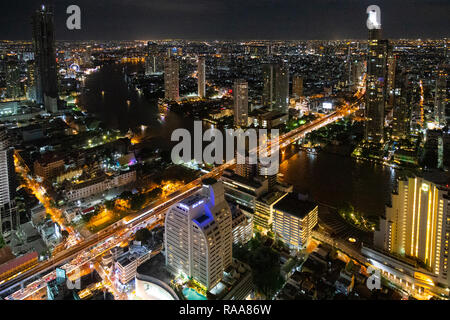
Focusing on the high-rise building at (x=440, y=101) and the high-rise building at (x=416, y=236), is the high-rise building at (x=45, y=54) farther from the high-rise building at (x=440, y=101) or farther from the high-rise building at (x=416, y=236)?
the high-rise building at (x=440, y=101)

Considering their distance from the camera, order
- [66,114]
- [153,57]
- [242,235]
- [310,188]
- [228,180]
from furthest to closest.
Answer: [153,57] → [66,114] → [310,188] → [228,180] → [242,235]

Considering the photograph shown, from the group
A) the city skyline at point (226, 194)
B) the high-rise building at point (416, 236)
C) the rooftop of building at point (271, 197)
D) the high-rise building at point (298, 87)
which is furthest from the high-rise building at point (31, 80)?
the high-rise building at point (416, 236)

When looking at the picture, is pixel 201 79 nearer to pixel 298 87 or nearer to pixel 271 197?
pixel 298 87

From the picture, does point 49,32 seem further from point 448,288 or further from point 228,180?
point 448,288

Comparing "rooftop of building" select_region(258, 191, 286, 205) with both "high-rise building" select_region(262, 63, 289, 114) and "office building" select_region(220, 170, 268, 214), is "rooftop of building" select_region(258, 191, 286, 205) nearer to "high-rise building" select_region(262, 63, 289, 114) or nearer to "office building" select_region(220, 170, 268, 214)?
"office building" select_region(220, 170, 268, 214)

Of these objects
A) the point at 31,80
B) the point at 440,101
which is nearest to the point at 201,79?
the point at 31,80
